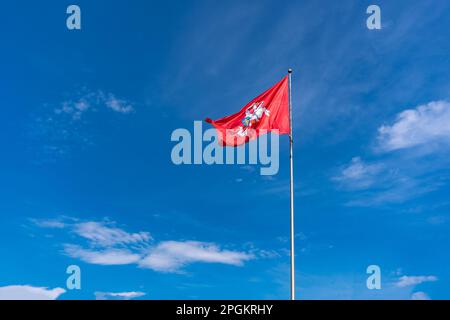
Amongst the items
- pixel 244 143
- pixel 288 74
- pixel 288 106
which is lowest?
pixel 244 143

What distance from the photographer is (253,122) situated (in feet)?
90.3

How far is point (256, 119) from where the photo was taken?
2753 centimetres

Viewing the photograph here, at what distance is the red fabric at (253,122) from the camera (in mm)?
27438

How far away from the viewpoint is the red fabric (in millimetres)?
27438
